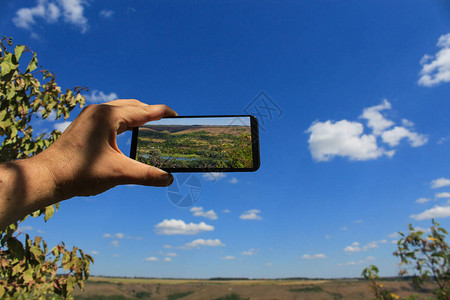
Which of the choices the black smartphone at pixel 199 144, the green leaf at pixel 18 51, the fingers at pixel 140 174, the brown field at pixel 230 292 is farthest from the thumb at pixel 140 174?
the brown field at pixel 230 292

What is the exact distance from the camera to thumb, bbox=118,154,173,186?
1.59 metres

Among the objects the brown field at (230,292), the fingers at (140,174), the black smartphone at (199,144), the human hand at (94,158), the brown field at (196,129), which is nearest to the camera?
the human hand at (94,158)

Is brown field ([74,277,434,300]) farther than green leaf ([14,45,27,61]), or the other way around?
brown field ([74,277,434,300])

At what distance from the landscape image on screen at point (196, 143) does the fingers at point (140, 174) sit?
0.22m

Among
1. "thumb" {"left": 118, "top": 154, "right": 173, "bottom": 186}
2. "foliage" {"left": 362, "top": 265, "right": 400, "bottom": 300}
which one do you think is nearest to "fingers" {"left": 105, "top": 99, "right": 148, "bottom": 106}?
"thumb" {"left": 118, "top": 154, "right": 173, "bottom": 186}

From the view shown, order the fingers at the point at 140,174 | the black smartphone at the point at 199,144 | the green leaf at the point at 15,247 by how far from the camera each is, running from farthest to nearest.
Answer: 1. the green leaf at the point at 15,247
2. the black smartphone at the point at 199,144
3. the fingers at the point at 140,174

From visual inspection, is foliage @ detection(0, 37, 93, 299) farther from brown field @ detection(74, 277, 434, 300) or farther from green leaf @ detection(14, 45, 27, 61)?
brown field @ detection(74, 277, 434, 300)

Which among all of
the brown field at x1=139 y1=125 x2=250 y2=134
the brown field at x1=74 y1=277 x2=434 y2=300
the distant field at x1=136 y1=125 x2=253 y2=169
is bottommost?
the brown field at x1=74 y1=277 x2=434 y2=300

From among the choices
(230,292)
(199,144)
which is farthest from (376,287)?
(230,292)

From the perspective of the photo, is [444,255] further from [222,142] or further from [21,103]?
[21,103]

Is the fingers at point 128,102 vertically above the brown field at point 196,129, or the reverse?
the fingers at point 128,102

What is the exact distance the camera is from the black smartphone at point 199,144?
1.95 m

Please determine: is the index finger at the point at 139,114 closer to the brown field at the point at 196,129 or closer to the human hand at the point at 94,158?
the human hand at the point at 94,158

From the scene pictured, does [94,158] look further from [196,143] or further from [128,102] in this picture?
[196,143]
